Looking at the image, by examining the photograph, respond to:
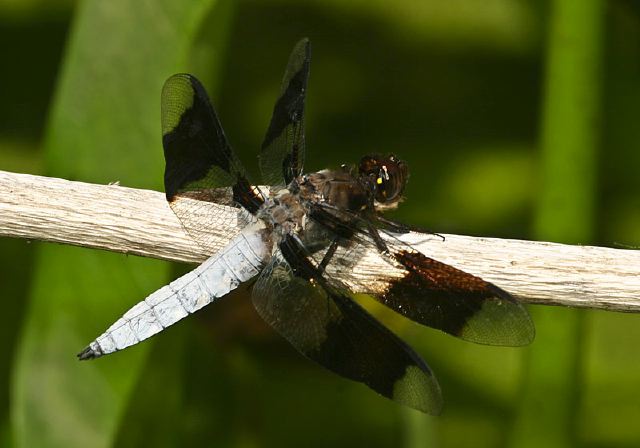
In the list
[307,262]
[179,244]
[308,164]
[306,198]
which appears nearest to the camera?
[179,244]

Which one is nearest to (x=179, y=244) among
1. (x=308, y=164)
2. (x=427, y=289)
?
(x=427, y=289)

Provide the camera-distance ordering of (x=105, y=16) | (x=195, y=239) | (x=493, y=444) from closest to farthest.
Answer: (x=195, y=239) < (x=105, y=16) < (x=493, y=444)

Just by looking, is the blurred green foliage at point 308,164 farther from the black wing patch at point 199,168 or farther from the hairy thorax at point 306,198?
the hairy thorax at point 306,198

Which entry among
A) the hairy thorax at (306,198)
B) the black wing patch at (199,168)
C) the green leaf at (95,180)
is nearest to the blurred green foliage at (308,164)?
the green leaf at (95,180)

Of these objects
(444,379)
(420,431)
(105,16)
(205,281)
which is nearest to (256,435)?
(420,431)

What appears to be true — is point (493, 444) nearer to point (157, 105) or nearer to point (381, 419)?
point (381, 419)

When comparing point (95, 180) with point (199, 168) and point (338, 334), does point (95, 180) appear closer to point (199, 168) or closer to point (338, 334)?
point (199, 168)
